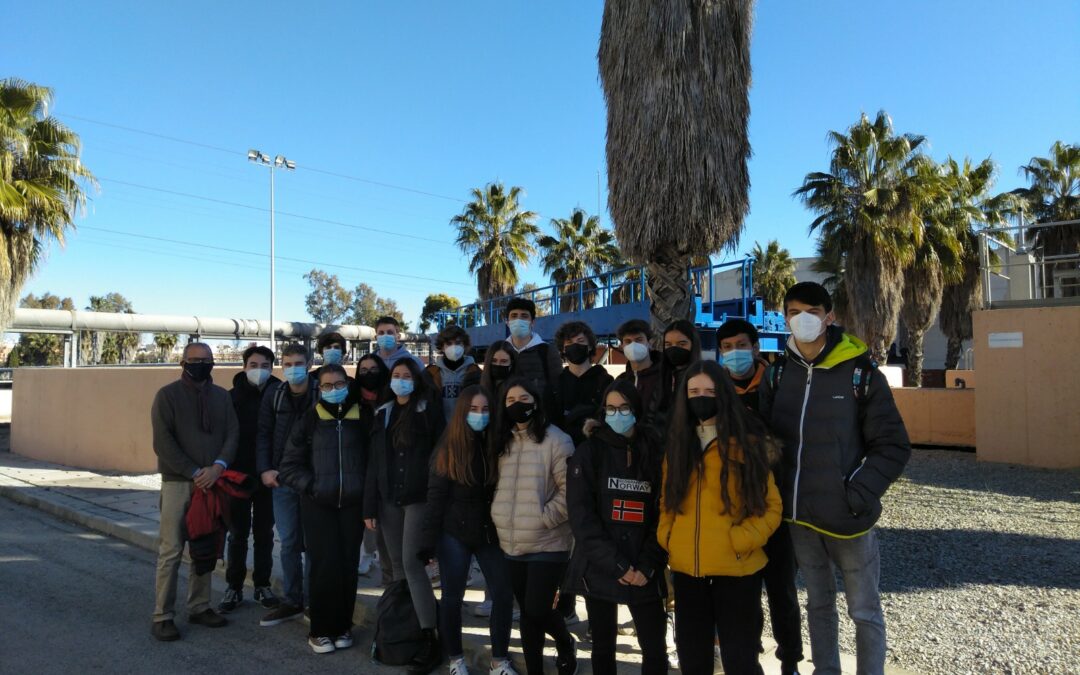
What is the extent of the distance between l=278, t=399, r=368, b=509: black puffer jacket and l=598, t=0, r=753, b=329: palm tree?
9.34 ft

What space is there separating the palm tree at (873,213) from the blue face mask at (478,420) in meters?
17.6

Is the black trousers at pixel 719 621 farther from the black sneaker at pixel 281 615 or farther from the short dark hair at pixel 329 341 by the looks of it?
the short dark hair at pixel 329 341

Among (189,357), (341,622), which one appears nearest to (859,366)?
(341,622)

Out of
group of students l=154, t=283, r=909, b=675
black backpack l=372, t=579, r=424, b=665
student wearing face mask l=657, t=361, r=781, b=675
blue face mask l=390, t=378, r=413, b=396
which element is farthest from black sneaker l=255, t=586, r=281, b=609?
student wearing face mask l=657, t=361, r=781, b=675

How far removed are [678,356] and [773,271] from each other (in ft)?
106

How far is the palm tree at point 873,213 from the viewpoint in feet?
61.0

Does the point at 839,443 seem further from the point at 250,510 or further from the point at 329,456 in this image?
the point at 250,510

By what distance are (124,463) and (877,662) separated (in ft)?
41.7

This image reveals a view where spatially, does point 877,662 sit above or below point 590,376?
below

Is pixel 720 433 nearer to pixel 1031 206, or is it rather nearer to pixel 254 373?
pixel 254 373

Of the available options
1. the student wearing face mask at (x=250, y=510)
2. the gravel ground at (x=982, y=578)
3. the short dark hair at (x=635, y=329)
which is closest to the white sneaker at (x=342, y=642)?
the student wearing face mask at (x=250, y=510)

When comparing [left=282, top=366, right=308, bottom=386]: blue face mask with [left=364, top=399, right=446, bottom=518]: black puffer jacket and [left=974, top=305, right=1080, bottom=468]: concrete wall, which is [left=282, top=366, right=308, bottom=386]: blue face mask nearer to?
[left=364, top=399, right=446, bottom=518]: black puffer jacket

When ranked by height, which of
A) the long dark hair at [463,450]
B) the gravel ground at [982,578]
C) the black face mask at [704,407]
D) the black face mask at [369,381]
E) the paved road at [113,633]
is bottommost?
the paved road at [113,633]

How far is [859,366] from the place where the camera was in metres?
3.08
